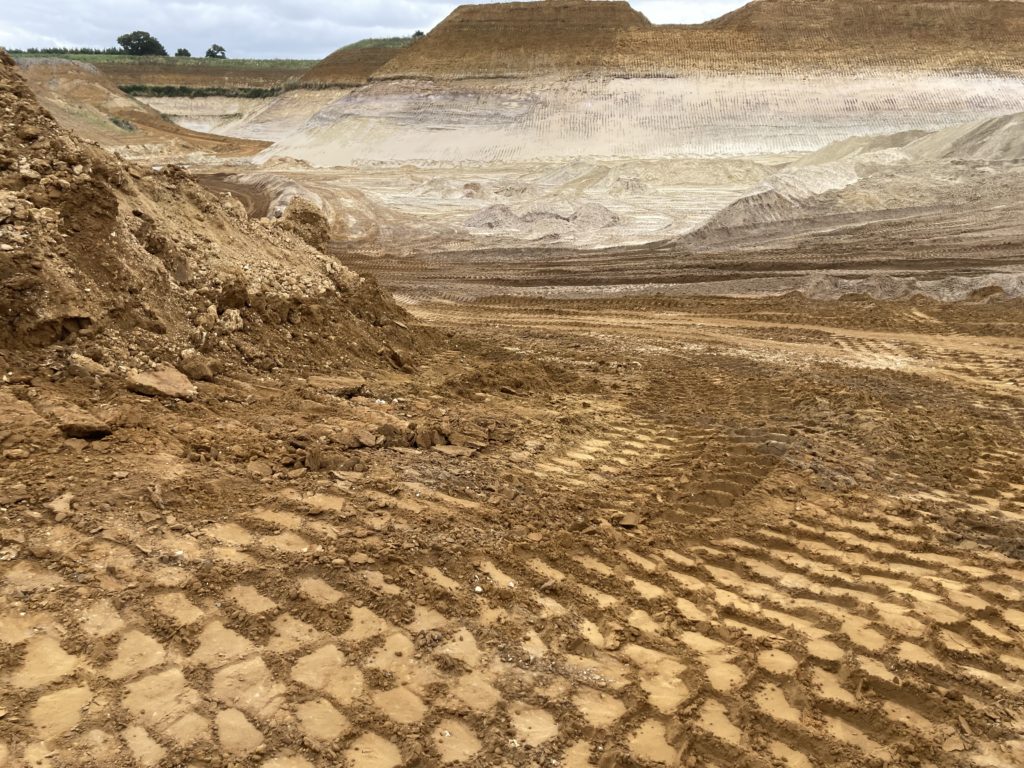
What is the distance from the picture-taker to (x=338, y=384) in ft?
22.4

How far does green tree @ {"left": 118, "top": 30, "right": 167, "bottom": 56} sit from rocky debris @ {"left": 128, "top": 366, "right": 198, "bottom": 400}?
274ft

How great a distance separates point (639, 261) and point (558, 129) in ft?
76.7

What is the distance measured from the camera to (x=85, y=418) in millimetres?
4648

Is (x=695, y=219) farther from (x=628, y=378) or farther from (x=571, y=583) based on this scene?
(x=571, y=583)

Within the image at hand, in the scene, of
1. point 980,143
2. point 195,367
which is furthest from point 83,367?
point 980,143

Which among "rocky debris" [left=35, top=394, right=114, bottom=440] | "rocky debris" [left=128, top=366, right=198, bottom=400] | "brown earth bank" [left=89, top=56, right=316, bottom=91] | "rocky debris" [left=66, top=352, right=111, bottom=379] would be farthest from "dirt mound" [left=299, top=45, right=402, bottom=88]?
"rocky debris" [left=35, top=394, right=114, bottom=440]

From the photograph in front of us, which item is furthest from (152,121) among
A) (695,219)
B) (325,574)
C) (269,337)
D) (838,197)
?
(325,574)

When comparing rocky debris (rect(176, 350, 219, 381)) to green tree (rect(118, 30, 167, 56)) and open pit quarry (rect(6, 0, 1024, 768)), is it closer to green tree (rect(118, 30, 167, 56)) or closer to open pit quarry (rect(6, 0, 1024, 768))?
open pit quarry (rect(6, 0, 1024, 768))

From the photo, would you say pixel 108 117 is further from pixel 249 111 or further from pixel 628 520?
pixel 628 520

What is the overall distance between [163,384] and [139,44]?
84.9 m

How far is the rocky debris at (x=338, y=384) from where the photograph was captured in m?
6.62

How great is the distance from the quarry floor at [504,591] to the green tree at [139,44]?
276 feet

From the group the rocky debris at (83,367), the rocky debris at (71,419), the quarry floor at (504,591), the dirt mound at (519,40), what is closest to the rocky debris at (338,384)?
the quarry floor at (504,591)

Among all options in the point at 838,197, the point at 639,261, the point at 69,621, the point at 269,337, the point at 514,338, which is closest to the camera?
the point at 69,621
